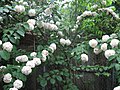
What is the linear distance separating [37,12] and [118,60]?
1.12 m

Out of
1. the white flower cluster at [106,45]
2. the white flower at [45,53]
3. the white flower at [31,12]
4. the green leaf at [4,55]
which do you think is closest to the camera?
the green leaf at [4,55]

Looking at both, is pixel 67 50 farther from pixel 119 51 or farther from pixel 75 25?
pixel 119 51

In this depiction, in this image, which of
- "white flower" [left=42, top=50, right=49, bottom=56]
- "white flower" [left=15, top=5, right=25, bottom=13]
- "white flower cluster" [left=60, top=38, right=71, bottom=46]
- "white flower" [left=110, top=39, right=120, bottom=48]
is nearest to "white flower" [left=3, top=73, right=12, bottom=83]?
"white flower" [left=42, top=50, right=49, bottom=56]

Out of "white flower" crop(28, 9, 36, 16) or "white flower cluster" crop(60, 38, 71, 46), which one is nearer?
"white flower" crop(28, 9, 36, 16)

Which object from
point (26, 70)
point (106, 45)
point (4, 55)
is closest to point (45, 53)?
point (26, 70)

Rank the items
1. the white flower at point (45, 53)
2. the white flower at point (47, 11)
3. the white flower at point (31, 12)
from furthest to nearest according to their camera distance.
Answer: the white flower at point (47, 11) < the white flower at point (31, 12) < the white flower at point (45, 53)

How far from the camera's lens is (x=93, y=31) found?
10.1ft

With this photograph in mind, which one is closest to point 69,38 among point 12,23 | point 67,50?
point 67,50

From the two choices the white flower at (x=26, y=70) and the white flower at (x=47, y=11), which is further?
the white flower at (x=47, y=11)

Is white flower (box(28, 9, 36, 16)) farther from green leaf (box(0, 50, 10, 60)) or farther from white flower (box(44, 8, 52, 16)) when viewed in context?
green leaf (box(0, 50, 10, 60))

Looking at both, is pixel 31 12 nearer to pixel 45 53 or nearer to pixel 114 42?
pixel 45 53

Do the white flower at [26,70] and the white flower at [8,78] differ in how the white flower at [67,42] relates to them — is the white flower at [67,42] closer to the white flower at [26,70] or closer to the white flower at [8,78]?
the white flower at [26,70]

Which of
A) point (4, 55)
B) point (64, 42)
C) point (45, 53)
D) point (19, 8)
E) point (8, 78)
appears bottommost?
point (8, 78)

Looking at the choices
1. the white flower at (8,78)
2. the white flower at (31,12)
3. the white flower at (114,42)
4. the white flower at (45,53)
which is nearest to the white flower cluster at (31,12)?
the white flower at (31,12)
